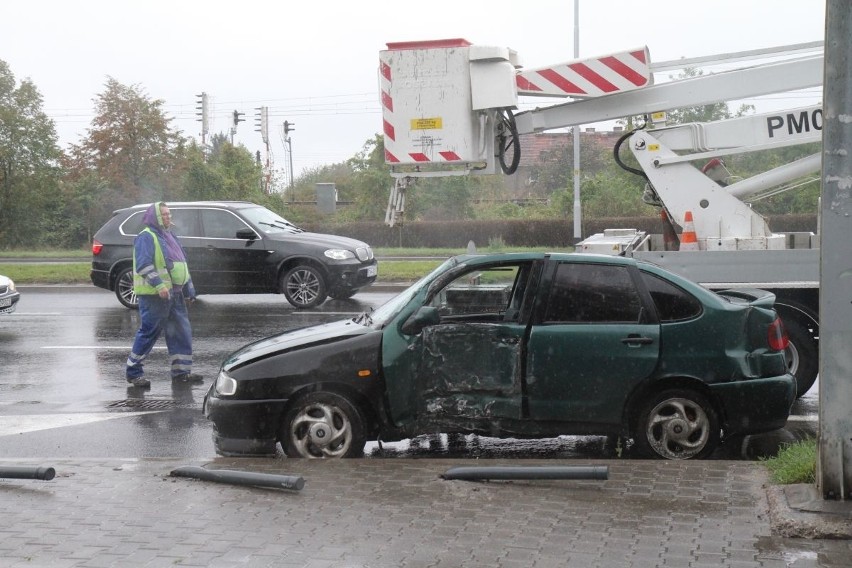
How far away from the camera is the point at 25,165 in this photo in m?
40.8

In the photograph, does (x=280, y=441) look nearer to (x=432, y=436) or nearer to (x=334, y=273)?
(x=432, y=436)

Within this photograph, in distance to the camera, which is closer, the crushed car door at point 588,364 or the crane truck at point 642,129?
the crushed car door at point 588,364

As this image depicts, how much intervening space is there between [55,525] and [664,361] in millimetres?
3903

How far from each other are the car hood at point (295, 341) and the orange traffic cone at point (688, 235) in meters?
3.60

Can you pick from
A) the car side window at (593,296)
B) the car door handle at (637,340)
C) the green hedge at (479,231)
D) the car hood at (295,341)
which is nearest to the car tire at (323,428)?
the car hood at (295,341)

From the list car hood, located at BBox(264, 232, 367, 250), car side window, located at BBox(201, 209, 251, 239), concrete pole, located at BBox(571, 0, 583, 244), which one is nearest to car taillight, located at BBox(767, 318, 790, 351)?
car hood, located at BBox(264, 232, 367, 250)

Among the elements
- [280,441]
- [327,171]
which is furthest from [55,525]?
[327,171]

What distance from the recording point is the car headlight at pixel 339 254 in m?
17.1

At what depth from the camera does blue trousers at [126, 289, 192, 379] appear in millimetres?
10656

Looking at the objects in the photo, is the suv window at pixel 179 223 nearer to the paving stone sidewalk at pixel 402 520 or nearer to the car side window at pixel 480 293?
the car side window at pixel 480 293

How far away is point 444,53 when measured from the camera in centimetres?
1008

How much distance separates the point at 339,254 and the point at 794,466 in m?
11.7

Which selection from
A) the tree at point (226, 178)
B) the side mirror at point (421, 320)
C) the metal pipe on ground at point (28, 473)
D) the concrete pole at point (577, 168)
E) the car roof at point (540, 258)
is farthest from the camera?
the tree at point (226, 178)

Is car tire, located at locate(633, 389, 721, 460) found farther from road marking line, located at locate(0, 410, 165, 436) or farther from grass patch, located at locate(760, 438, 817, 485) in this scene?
road marking line, located at locate(0, 410, 165, 436)
